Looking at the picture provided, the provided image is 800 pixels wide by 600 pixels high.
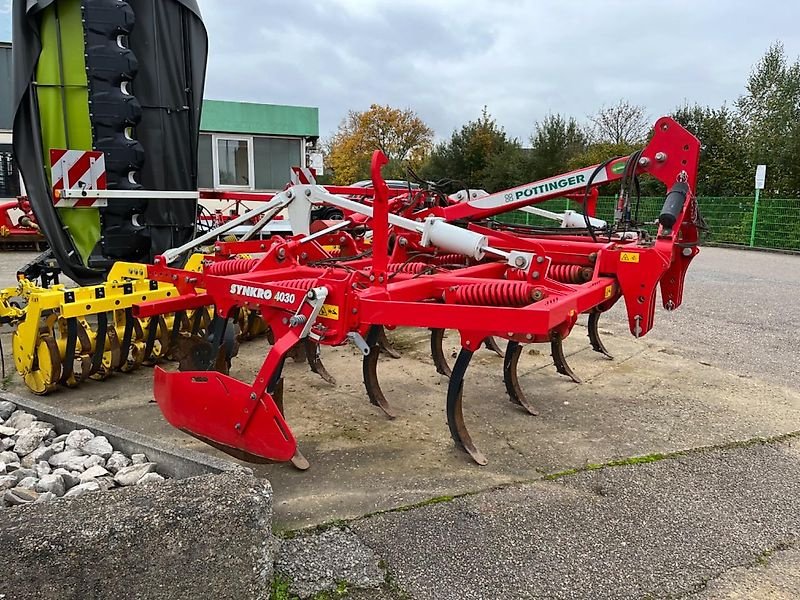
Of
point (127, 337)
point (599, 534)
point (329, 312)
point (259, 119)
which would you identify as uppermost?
point (259, 119)

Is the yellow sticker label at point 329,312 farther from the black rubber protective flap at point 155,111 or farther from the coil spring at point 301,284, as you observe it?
the black rubber protective flap at point 155,111

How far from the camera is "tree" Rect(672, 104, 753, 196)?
19.8m

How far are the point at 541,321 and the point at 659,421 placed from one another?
1670 millimetres

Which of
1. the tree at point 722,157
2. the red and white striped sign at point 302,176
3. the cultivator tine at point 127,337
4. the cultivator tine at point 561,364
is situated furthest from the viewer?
the tree at point 722,157

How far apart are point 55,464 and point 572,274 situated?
2995 mm

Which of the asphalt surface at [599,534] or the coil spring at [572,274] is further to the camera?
the coil spring at [572,274]

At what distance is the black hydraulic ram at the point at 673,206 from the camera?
383 cm

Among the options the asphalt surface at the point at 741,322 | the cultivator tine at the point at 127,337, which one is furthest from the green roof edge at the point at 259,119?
the cultivator tine at the point at 127,337

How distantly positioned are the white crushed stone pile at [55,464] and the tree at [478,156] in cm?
2387

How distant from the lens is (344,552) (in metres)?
2.53

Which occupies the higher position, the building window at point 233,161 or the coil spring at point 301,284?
Result: the building window at point 233,161

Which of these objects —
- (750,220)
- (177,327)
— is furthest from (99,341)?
(750,220)

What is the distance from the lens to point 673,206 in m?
3.86

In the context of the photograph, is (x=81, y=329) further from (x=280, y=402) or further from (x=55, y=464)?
(x=55, y=464)
